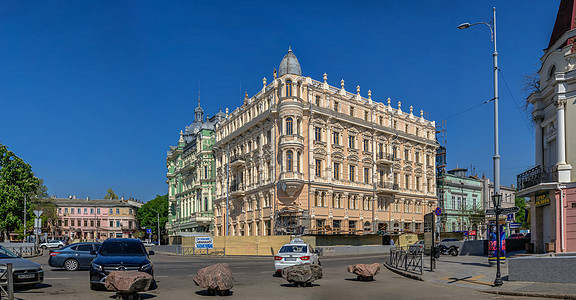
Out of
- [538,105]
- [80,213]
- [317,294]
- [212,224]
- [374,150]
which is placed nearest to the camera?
[317,294]

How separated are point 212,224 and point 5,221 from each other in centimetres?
2516

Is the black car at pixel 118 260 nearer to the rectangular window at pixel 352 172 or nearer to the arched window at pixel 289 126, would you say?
the arched window at pixel 289 126

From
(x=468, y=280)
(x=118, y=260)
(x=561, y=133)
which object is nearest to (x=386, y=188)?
(x=561, y=133)

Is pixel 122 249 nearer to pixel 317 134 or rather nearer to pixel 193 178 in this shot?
pixel 317 134

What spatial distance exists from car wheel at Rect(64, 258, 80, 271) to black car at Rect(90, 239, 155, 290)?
30.0ft

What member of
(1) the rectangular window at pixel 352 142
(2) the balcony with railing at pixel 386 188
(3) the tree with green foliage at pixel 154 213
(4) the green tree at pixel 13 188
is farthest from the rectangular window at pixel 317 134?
(3) the tree with green foliage at pixel 154 213

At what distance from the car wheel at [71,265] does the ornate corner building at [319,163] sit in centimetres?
2712

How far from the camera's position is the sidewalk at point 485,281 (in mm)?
15375

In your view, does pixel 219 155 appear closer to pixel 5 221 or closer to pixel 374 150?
pixel 374 150

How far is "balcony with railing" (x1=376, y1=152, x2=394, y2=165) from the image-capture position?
5959 cm

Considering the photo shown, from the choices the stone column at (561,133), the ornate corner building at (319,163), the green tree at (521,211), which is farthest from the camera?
the green tree at (521,211)

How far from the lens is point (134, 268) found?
1612cm

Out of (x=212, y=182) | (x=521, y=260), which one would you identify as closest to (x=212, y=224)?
(x=212, y=182)

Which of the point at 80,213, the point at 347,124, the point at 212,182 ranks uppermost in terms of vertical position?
the point at 347,124
